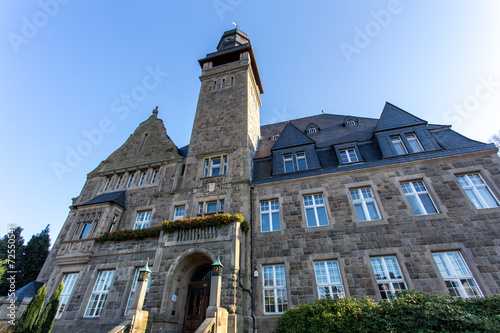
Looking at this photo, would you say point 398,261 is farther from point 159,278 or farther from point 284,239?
point 159,278

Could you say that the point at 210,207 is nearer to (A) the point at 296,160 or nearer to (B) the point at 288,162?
(B) the point at 288,162

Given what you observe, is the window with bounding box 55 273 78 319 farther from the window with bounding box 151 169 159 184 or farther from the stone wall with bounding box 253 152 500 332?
the stone wall with bounding box 253 152 500 332

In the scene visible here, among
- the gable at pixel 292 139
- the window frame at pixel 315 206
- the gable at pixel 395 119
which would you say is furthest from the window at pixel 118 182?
the gable at pixel 395 119

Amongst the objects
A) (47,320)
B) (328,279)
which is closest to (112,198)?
(47,320)

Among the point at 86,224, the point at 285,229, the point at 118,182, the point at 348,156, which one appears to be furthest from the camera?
the point at 118,182

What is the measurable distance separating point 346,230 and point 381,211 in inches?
76.3

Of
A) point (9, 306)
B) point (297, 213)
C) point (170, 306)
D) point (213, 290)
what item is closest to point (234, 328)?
point (213, 290)

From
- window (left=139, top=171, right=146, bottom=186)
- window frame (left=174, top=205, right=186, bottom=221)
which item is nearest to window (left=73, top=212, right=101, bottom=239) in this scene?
window (left=139, top=171, right=146, bottom=186)

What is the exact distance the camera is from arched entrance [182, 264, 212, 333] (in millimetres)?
10688

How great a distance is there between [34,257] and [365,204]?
32.9 metres

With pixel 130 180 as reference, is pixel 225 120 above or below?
above

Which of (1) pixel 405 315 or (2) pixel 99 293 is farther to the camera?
(2) pixel 99 293

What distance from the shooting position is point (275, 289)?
1062 centimetres

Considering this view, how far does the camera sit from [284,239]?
1167cm
